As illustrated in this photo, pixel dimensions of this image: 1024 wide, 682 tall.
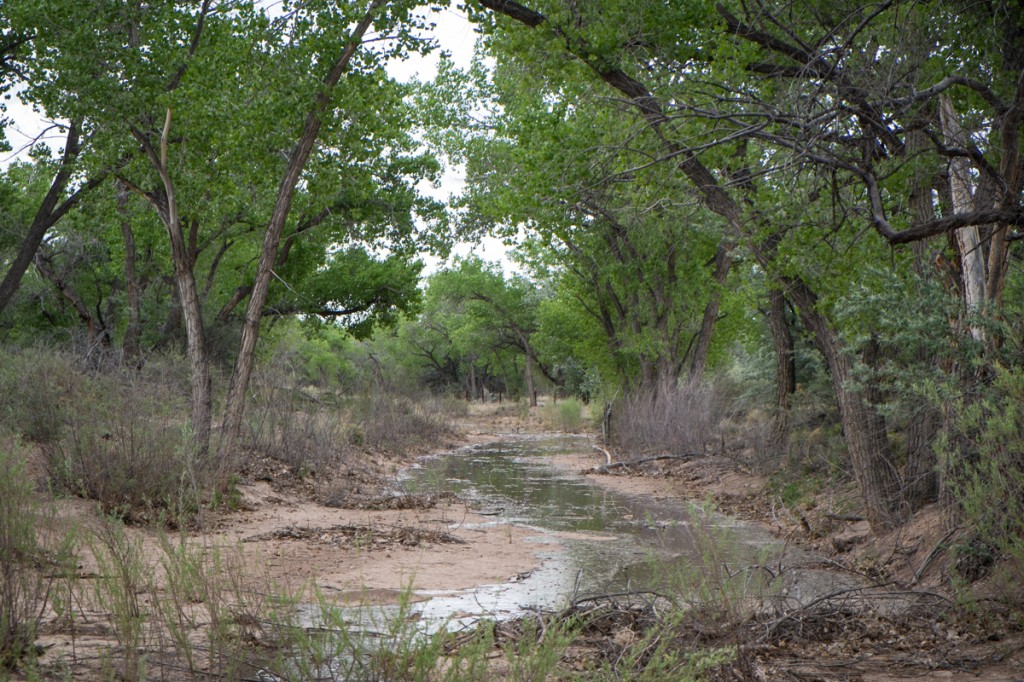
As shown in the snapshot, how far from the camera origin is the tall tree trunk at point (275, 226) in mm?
13711

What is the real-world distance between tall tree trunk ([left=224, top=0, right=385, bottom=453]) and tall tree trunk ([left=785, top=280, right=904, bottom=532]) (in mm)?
7115

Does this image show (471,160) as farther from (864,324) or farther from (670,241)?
(864,324)

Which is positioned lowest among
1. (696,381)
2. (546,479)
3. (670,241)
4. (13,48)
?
(546,479)

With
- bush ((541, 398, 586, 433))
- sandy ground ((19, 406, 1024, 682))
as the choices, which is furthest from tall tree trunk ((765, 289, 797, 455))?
bush ((541, 398, 586, 433))

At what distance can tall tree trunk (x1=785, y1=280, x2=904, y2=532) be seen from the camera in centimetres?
1001

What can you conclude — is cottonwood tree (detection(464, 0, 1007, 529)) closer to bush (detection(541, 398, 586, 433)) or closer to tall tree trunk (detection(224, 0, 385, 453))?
tall tree trunk (detection(224, 0, 385, 453))

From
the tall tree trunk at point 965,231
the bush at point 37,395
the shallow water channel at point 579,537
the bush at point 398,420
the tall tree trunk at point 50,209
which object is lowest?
the shallow water channel at point 579,537

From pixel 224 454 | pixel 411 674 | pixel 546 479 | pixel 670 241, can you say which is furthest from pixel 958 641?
pixel 670 241

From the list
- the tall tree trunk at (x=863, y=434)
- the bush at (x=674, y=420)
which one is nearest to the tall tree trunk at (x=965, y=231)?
the tall tree trunk at (x=863, y=434)

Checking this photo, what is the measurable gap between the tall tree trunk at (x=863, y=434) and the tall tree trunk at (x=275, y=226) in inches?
280

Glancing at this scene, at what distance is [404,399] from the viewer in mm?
29219

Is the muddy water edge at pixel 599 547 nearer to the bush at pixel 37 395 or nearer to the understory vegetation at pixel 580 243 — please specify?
the understory vegetation at pixel 580 243

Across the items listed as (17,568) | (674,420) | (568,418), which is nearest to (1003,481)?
(17,568)

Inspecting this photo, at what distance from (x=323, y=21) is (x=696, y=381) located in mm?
12448
